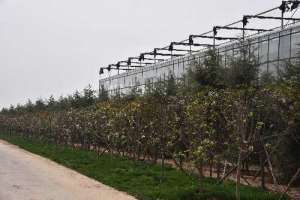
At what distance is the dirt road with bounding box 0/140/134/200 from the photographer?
42.9 feet

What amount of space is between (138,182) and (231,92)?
330 centimetres

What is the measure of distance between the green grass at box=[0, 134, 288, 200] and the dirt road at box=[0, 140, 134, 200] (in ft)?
1.34

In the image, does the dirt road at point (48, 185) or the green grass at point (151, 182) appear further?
the dirt road at point (48, 185)

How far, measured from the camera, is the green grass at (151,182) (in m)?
12.4

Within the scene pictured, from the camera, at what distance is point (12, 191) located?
13.9m

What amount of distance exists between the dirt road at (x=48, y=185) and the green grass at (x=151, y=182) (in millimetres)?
410

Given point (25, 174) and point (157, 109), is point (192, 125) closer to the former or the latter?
point (157, 109)

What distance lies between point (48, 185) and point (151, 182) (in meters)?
2.53

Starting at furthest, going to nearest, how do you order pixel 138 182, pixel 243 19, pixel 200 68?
1. pixel 243 19
2. pixel 200 68
3. pixel 138 182

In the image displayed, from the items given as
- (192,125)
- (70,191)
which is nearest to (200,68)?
(192,125)

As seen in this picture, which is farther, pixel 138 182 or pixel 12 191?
pixel 138 182

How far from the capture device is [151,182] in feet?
49.7

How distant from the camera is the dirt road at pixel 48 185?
515 inches

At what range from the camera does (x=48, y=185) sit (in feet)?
49.5
